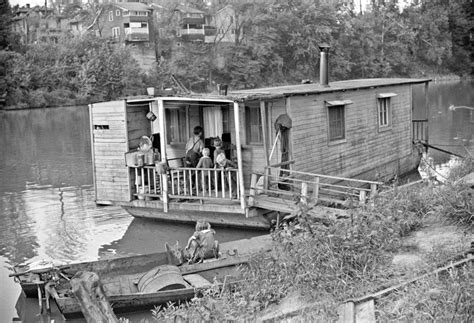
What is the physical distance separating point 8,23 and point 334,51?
33.5 metres

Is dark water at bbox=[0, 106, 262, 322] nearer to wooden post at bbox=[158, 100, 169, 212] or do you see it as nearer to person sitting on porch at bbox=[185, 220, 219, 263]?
wooden post at bbox=[158, 100, 169, 212]

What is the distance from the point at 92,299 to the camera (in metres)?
8.61

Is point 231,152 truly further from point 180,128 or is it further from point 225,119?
point 180,128

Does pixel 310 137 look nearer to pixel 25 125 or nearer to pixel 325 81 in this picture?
pixel 325 81

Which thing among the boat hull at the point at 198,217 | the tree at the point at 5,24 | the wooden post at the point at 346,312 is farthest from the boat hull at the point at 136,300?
the tree at the point at 5,24

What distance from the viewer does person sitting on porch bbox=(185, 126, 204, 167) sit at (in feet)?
54.0

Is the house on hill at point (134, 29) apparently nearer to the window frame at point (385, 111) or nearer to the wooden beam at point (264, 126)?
the window frame at point (385, 111)

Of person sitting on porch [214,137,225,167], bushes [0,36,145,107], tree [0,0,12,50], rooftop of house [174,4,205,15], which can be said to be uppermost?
rooftop of house [174,4,205,15]

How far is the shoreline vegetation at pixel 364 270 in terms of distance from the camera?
675 centimetres

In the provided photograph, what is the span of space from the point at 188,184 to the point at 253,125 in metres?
2.13

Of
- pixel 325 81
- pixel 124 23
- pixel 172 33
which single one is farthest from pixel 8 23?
pixel 325 81

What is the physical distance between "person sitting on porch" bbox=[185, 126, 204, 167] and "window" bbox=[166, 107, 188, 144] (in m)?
0.75

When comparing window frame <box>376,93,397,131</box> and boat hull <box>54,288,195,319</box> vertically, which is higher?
window frame <box>376,93,397,131</box>

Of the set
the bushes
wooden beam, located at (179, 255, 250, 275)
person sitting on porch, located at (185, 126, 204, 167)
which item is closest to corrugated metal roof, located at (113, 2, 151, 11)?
the bushes
